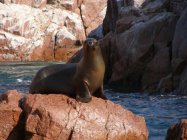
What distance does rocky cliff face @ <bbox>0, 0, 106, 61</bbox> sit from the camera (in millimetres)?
38031

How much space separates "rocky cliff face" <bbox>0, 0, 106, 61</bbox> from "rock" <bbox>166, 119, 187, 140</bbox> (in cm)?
2939

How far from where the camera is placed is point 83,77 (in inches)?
358

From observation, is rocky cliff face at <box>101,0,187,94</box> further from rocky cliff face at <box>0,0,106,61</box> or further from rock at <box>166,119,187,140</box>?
rocky cliff face at <box>0,0,106,61</box>

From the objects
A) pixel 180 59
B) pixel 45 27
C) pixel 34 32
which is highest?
pixel 180 59

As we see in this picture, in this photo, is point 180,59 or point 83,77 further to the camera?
point 180,59

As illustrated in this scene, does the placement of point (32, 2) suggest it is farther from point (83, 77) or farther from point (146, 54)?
point (83, 77)

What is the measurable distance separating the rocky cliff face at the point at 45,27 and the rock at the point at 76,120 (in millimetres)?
28886

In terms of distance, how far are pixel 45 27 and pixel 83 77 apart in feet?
103

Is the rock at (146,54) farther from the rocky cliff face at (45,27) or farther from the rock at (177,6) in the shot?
the rocky cliff face at (45,27)

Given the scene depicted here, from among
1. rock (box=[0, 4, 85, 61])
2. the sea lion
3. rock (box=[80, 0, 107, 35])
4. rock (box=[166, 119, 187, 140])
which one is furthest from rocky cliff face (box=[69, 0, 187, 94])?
rock (box=[80, 0, 107, 35])

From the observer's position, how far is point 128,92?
19500 millimetres

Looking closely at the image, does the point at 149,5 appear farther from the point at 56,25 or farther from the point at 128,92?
the point at 56,25

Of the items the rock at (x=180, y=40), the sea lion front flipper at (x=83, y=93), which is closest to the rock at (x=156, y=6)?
the rock at (x=180, y=40)

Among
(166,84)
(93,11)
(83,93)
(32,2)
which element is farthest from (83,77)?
(93,11)
